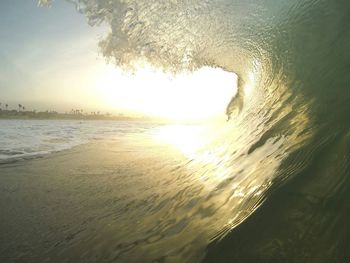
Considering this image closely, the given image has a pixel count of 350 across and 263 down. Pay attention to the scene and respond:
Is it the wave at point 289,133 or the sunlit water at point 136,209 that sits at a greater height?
the wave at point 289,133

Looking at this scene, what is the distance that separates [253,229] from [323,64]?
277 cm

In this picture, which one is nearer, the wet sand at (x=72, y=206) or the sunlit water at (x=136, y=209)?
the sunlit water at (x=136, y=209)

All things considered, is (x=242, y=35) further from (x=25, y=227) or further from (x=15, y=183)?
(x=25, y=227)

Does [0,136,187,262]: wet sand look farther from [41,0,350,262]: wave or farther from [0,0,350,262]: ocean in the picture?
[41,0,350,262]: wave

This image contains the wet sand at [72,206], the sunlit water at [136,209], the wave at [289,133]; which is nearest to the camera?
the wave at [289,133]

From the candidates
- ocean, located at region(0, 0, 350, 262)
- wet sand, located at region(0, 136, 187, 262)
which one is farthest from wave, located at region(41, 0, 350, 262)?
wet sand, located at region(0, 136, 187, 262)

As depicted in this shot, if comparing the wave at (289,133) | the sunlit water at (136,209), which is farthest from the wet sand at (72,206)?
the wave at (289,133)

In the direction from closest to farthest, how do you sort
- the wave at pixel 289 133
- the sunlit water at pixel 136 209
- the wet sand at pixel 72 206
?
1. the wave at pixel 289 133
2. the sunlit water at pixel 136 209
3. the wet sand at pixel 72 206

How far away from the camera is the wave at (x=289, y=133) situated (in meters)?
1.93

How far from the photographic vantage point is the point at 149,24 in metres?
10.2

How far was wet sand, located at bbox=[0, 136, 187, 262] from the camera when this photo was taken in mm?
2828

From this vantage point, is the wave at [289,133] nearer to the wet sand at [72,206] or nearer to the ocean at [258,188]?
the ocean at [258,188]

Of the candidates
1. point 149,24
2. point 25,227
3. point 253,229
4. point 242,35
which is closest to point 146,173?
point 25,227

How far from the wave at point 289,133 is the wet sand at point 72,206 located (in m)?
1.22
